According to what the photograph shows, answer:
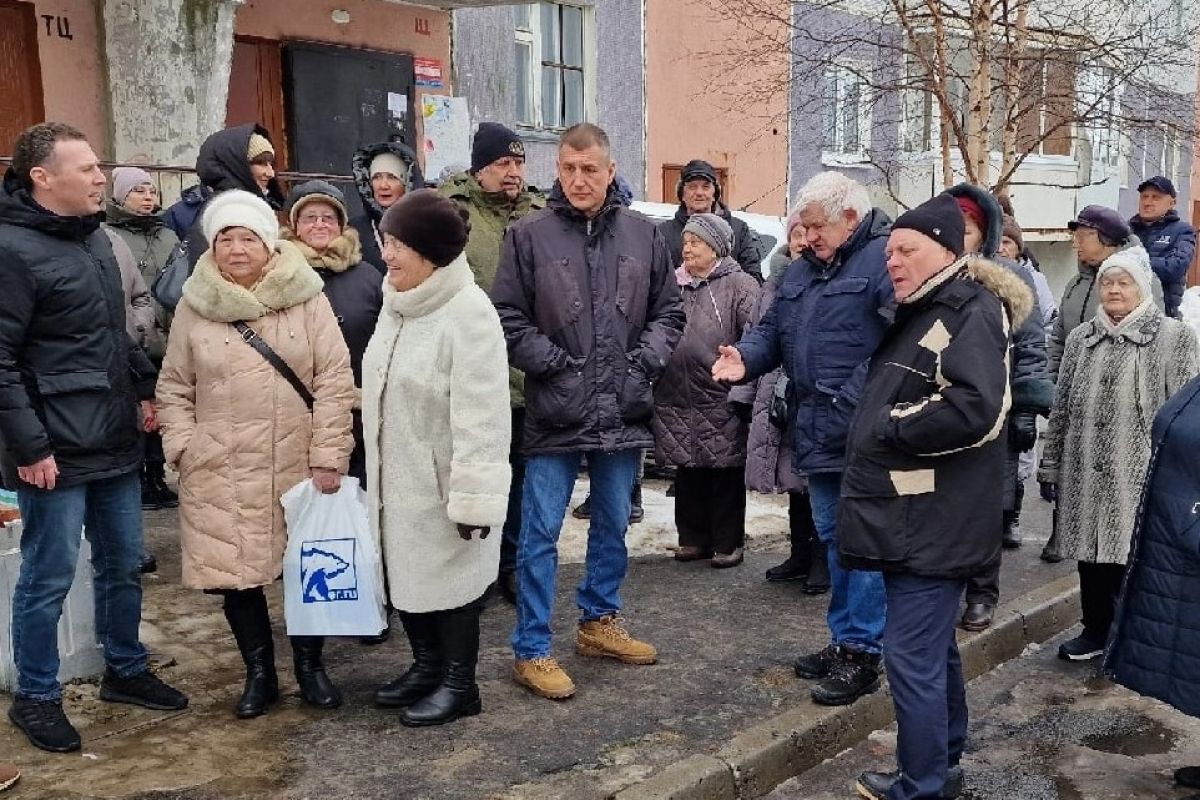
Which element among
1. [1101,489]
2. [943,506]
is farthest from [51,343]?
[1101,489]

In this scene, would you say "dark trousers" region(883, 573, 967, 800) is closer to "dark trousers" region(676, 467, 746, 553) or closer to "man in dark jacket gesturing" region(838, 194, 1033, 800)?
"man in dark jacket gesturing" region(838, 194, 1033, 800)

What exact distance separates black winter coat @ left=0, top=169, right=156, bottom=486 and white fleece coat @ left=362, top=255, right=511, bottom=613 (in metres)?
0.88

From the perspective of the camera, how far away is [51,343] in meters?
3.79

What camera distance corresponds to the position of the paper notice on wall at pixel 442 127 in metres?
12.8

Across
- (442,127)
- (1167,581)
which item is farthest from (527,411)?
(442,127)

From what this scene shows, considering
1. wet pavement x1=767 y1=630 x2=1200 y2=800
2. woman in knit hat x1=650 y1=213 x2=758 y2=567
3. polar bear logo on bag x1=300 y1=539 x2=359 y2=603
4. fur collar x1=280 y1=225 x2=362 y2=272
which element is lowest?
wet pavement x1=767 y1=630 x2=1200 y2=800

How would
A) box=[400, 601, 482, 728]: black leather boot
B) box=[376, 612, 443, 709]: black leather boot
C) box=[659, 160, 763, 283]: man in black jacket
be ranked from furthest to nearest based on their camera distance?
box=[659, 160, 763, 283]: man in black jacket → box=[376, 612, 443, 709]: black leather boot → box=[400, 601, 482, 728]: black leather boot

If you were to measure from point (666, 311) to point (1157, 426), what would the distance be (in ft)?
6.10

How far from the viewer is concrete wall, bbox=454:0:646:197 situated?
13.3 meters

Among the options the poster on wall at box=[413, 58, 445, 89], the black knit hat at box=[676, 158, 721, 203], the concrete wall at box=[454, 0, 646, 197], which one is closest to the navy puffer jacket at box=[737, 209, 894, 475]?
the black knit hat at box=[676, 158, 721, 203]

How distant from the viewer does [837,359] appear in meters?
4.43

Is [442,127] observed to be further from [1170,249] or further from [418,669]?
[418,669]

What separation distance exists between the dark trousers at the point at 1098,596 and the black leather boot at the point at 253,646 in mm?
3609

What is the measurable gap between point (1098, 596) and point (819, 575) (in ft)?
4.26
